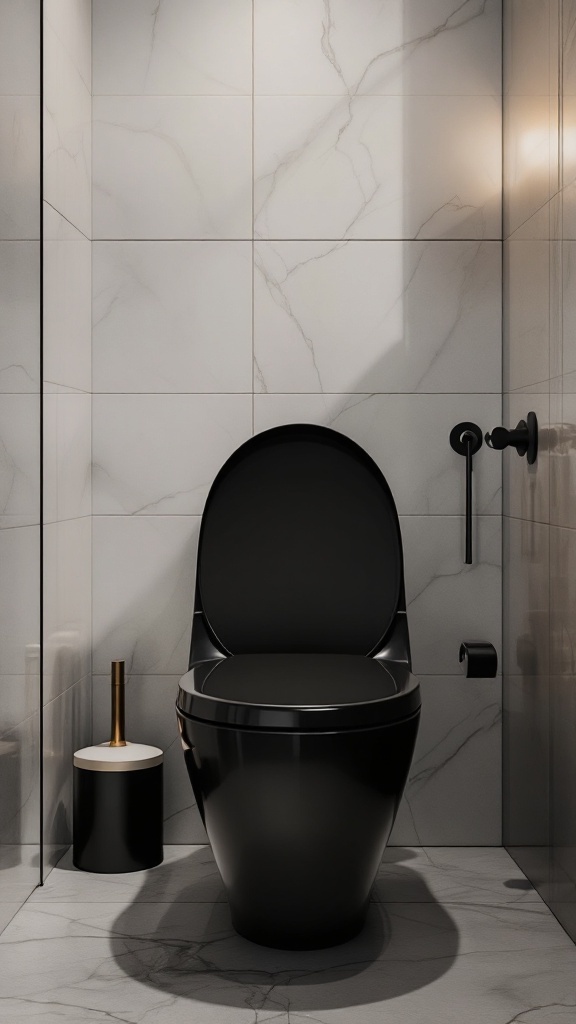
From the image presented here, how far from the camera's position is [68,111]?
1819 millimetres

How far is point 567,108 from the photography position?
153 centimetres

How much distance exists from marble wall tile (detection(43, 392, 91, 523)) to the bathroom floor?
28.2 inches

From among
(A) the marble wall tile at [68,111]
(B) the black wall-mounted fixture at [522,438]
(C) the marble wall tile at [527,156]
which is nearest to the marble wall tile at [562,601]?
(B) the black wall-mounted fixture at [522,438]

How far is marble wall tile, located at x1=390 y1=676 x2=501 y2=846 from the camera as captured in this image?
6.48ft

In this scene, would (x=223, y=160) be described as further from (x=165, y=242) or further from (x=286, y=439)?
(x=286, y=439)

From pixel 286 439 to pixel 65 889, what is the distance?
3.07 ft

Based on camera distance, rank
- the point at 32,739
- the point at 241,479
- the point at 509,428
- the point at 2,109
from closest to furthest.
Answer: the point at 2,109, the point at 32,739, the point at 241,479, the point at 509,428

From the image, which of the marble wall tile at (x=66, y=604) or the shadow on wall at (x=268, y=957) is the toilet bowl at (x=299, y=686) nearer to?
the shadow on wall at (x=268, y=957)

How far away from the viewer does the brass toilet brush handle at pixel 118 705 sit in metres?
1.87

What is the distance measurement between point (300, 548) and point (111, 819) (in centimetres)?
64

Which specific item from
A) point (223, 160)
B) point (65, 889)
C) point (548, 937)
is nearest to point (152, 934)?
point (65, 889)

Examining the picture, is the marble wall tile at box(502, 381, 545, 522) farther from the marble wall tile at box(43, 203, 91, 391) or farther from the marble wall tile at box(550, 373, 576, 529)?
the marble wall tile at box(43, 203, 91, 391)

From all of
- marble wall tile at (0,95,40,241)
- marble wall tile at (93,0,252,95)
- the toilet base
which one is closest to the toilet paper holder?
the toilet base

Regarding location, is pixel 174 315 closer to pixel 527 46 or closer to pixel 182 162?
pixel 182 162
